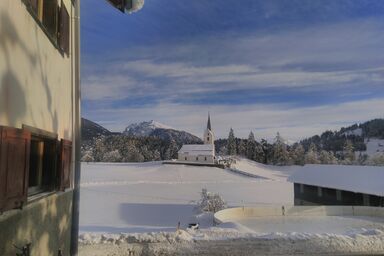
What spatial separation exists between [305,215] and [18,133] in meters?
21.5

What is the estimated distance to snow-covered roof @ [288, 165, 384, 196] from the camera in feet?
91.4

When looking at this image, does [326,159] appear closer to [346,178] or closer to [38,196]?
[346,178]

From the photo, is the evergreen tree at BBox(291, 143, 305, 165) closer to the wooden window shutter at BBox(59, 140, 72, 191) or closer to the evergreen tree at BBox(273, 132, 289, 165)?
the evergreen tree at BBox(273, 132, 289, 165)

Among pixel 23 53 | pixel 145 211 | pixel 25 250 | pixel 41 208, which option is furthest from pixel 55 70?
pixel 145 211

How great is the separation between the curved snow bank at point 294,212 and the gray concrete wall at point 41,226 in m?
15.9

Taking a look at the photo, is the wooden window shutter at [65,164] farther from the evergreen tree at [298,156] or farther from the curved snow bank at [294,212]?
the evergreen tree at [298,156]

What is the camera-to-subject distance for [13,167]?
363 cm

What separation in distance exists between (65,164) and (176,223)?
72.6 ft

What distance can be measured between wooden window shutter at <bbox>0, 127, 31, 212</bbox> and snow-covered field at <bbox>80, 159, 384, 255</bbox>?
6.75 metres

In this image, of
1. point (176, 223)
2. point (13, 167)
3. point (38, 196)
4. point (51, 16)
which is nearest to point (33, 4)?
point (51, 16)

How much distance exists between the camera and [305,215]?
902 inches

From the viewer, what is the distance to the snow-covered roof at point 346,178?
91.4 ft

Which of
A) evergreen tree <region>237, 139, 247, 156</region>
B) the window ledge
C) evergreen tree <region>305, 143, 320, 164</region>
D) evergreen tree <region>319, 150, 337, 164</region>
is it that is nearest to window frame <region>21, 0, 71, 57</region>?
the window ledge

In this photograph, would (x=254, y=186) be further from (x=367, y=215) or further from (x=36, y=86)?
(x=36, y=86)
